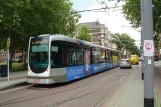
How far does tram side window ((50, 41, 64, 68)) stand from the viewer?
50.2ft

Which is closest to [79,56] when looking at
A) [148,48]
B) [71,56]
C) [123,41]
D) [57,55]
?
[71,56]

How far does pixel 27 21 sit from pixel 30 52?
1355 centimetres

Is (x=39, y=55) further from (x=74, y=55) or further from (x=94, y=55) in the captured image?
(x=94, y=55)

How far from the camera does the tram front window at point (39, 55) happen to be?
15.2 metres

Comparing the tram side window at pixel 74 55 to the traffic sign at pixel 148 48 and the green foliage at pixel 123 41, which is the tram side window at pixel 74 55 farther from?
the green foliage at pixel 123 41

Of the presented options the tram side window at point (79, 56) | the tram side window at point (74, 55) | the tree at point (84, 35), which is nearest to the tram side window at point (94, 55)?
the tram side window at point (74, 55)

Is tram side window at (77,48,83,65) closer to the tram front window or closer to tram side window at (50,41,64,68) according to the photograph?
tram side window at (50,41,64,68)

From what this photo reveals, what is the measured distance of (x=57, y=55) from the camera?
15.7m

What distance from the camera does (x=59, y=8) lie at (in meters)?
33.0

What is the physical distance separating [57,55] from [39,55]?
1114mm

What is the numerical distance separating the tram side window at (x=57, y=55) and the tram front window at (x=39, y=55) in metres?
0.37

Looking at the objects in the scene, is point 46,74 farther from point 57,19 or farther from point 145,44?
point 57,19

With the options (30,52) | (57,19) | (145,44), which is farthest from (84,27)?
(145,44)

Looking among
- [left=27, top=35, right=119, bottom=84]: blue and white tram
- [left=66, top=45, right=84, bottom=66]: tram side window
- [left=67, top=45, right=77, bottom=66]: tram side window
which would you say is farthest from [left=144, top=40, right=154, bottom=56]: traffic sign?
[left=67, top=45, right=77, bottom=66]: tram side window
